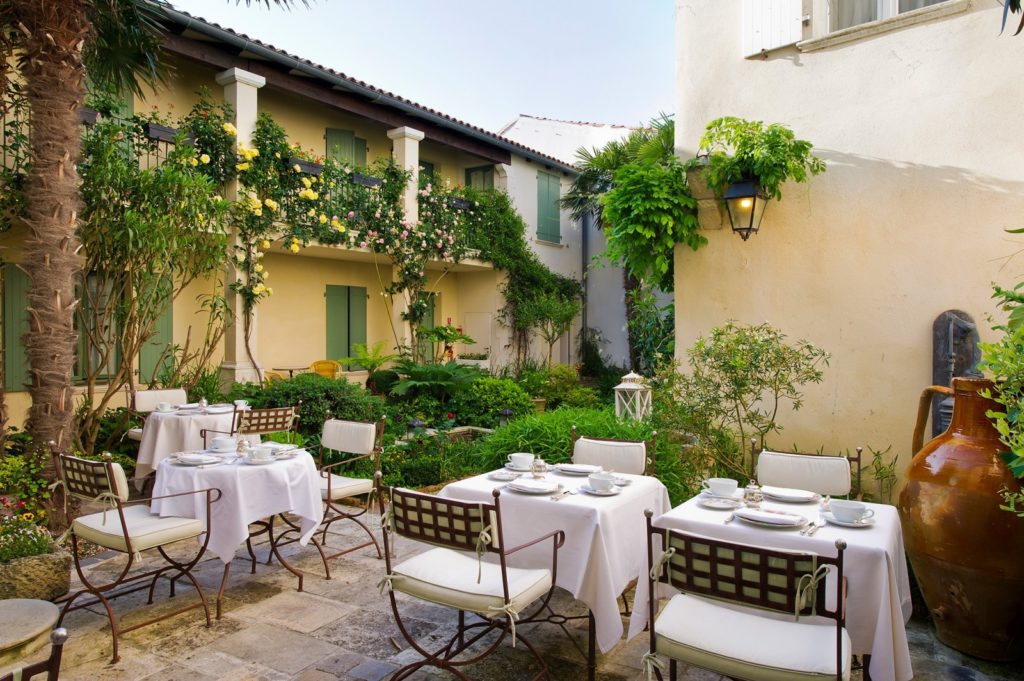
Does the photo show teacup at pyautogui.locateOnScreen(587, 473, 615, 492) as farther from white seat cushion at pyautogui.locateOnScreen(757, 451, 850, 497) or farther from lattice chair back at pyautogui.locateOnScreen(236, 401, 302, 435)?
lattice chair back at pyautogui.locateOnScreen(236, 401, 302, 435)

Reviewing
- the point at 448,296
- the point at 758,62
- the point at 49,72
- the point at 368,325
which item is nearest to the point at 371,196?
the point at 368,325

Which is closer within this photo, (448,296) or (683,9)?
(683,9)

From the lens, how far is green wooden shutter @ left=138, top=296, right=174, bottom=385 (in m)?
9.71

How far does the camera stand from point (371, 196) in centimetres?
1195

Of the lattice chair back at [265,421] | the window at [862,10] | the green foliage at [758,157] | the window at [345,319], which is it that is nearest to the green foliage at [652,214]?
the green foliage at [758,157]

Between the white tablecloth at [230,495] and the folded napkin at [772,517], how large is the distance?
3.01 meters

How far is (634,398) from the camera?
7.08 meters

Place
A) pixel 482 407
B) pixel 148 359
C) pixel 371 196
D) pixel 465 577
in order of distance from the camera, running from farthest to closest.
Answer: pixel 371 196, pixel 482 407, pixel 148 359, pixel 465 577

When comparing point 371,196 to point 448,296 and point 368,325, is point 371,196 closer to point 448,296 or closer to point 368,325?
point 368,325

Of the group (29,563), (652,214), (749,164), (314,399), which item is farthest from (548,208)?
(29,563)

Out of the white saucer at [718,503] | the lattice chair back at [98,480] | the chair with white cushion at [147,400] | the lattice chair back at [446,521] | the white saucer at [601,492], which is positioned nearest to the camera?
the lattice chair back at [446,521]

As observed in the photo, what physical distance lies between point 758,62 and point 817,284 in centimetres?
230

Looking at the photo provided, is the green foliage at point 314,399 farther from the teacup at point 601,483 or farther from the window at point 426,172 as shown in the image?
the teacup at point 601,483

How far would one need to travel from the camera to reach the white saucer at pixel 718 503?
11.6 feet
